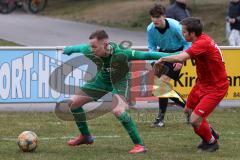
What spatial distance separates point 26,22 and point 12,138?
79.2 feet

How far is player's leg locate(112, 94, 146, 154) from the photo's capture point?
883cm

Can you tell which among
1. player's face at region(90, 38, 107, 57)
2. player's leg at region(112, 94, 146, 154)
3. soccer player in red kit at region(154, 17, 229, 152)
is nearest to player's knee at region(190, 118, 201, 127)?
soccer player in red kit at region(154, 17, 229, 152)

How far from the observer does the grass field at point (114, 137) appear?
8852 mm

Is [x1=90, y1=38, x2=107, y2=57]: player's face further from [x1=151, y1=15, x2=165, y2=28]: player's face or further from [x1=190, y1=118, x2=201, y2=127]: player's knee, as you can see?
[x1=151, y1=15, x2=165, y2=28]: player's face

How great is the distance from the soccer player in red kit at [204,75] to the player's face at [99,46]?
2.11 ft

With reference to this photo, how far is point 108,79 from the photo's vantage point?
9.12 meters

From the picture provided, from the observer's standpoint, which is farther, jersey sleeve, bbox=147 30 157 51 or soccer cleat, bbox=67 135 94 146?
jersey sleeve, bbox=147 30 157 51

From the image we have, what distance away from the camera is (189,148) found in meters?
9.39

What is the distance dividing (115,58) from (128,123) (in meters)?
0.79

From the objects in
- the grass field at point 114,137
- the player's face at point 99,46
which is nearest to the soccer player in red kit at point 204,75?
the grass field at point 114,137

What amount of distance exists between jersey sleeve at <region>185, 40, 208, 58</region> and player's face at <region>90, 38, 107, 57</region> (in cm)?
97

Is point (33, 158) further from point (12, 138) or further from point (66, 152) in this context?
point (12, 138)

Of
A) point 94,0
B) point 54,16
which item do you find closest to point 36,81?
point 54,16

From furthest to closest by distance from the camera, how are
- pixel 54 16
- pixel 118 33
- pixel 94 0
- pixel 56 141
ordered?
pixel 94 0, pixel 54 16, pixel 118 33, pixel 56 141
